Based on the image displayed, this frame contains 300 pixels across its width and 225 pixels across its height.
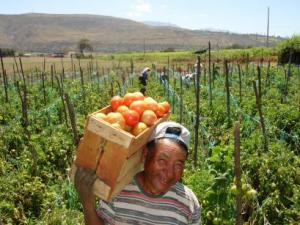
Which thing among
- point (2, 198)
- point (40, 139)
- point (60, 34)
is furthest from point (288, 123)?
point (60, 34)

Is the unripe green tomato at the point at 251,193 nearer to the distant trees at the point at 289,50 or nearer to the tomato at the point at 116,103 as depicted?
the tomato at the point at 116,103

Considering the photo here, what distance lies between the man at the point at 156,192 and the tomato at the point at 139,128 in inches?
3.3

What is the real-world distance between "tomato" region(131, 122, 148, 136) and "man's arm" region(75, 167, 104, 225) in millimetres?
308

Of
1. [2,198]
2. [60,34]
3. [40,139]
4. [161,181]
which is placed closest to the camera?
[161,181]

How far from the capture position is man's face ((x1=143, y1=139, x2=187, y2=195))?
242cm

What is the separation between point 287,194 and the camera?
586 cm

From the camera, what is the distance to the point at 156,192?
97.7 inches

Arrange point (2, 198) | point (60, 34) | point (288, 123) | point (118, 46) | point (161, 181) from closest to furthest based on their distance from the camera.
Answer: point (161, 181) → point (2, 198) → point (288, 123) → point (118, 46) → point (60, 34)

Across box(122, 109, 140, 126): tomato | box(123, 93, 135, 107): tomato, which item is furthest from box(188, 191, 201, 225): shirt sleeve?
box(123, 93, 135, 107): tomato

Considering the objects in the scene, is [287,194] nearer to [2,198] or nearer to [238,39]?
[2,198]

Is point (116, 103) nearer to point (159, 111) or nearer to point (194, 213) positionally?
point (159, 111)

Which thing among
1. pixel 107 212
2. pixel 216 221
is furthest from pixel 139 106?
pixel 216 221

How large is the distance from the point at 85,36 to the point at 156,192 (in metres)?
→ 164

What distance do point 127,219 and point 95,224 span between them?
172 mm
